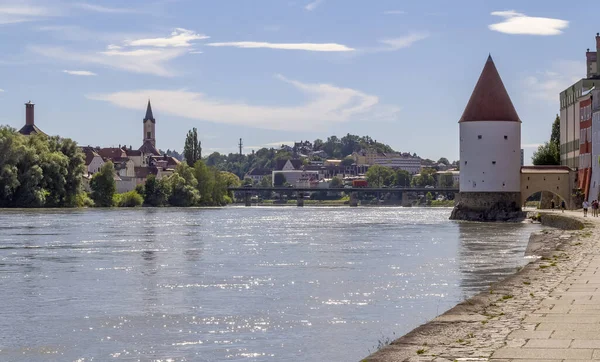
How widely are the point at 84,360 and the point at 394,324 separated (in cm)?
462

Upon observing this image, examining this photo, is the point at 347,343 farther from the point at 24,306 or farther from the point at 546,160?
the point at 546,160

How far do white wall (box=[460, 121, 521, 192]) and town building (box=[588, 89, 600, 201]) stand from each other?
6.15 metres

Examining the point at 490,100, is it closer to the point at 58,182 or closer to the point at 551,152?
the point at 551,152

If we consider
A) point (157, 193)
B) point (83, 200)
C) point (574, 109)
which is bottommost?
point (83, 200)

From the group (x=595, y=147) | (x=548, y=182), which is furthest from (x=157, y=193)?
(x=595, y=147)

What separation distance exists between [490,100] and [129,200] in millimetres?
49298

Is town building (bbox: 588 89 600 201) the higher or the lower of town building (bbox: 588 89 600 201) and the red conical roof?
the lower

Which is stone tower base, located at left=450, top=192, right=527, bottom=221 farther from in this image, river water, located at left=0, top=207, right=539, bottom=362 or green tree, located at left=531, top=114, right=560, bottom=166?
river water, located at left=0, top=207, right=539, bottom=362

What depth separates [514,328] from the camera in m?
10.5

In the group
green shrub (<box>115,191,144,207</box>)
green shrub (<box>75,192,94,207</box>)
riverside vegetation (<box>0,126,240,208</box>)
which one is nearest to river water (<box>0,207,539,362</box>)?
riverside vegetation (<box>0,126,240,208</box>)

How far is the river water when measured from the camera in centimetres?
1304

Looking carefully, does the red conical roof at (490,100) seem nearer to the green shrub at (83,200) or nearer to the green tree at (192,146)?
the green shrub at (83,200)

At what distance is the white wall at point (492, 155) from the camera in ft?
220

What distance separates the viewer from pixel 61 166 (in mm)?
86875
